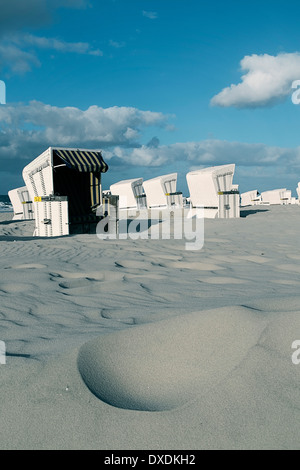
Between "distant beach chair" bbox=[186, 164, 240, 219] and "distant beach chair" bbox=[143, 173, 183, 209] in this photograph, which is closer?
"distant beach chair" bbox=[186, 164, 240, 219]

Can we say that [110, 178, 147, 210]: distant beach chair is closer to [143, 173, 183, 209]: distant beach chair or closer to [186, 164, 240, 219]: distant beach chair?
[143, 173, 183, 209]: distant beach chair

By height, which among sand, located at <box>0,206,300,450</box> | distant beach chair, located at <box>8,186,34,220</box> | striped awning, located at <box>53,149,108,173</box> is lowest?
sand, located at <box>0,206,300,450</box>

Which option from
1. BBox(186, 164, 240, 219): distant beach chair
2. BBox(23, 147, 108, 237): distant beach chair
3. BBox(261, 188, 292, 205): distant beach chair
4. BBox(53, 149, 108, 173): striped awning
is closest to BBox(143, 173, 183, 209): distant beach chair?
BBox(186, 164, 240, 219): distant beach chair

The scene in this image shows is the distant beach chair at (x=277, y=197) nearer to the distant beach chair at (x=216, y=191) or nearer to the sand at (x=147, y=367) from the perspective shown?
the distant beach chair at (x=216, y=191)

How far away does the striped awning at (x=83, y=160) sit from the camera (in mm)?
10234

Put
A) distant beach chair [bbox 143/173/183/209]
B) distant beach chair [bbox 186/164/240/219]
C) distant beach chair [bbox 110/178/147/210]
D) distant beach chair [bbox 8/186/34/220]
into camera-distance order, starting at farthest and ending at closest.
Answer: distant beach chair [bbox 8/186/34/220]
distant beach chair [bbox 110/178/147/210]
distant beach chair [bbox 143/173/183/209]
distant beach chair [bbox 186/164/240/219]

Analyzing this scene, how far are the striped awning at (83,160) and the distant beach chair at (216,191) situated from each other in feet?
16.1

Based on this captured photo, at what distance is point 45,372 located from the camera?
5.74 ft

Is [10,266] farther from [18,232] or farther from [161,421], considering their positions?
[18,232]

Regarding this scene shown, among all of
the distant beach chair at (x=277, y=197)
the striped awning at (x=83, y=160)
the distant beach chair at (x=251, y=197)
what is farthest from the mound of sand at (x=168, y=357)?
the distant beach chair at (x=251, y=197)

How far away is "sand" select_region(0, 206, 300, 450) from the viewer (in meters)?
1.38
